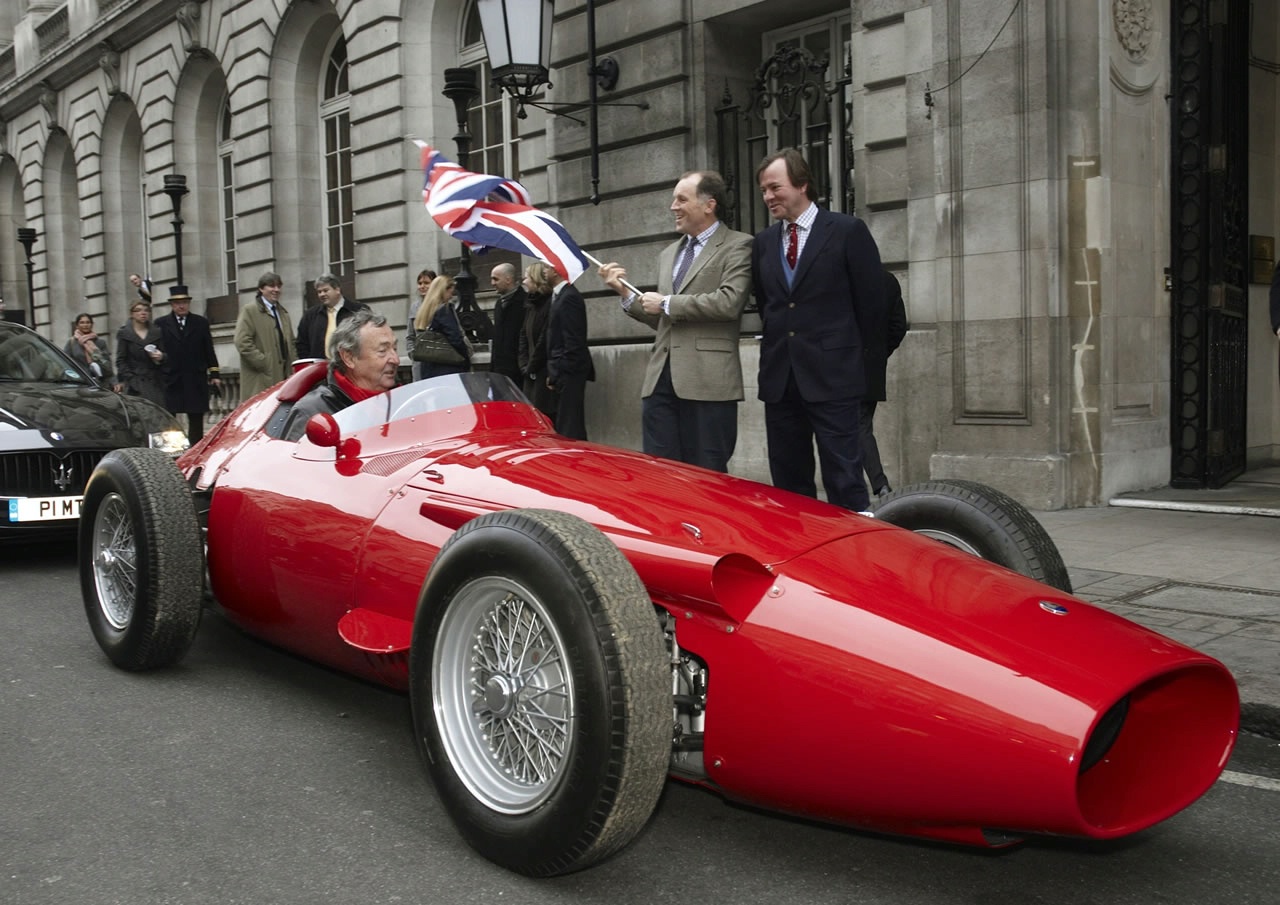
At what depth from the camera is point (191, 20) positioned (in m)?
20.4

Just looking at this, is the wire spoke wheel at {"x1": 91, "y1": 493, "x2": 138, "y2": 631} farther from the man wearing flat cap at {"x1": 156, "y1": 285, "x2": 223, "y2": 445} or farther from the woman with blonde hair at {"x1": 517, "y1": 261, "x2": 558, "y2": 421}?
the man wearing flat cap at {"x1": 156, "y1": 285, "x2": 223, "y2": 445}

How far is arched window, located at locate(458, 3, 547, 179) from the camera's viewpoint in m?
14.8

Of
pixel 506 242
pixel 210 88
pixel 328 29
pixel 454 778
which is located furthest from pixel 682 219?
pixel 210 88

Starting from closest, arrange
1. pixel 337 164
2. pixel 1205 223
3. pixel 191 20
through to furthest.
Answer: pixel 1205 223, pixel 337 164, pixel 191 20

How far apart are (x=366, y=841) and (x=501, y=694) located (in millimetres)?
543

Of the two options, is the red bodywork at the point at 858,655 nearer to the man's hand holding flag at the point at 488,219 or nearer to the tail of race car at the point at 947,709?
the tail of race car at the point at 947,709

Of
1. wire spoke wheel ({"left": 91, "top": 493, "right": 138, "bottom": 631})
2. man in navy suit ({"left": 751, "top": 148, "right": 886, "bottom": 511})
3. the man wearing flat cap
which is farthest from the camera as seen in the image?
the man wearing flat cap

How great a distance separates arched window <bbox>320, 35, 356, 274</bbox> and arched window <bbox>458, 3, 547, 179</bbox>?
11.3 ft

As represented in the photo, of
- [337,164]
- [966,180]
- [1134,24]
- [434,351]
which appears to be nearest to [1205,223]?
[1134,24]

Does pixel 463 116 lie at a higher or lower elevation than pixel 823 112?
higher

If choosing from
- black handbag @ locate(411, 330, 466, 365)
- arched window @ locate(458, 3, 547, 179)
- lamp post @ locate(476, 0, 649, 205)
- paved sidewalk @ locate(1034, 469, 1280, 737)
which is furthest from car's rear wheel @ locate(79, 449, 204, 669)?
arched window @ locate(458, 3, 547, 179)

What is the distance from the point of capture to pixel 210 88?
21641 millimetres

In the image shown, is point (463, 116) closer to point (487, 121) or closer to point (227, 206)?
point (487, 121)

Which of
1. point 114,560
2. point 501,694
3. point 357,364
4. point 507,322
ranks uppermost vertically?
point 507,322
